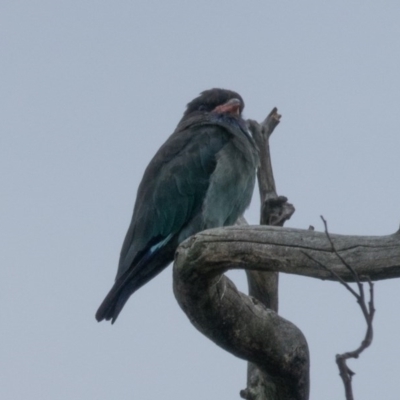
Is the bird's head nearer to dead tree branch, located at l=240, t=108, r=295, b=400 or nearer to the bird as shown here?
the bird

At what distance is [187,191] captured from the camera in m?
6.59

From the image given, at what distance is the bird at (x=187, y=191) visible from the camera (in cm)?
620

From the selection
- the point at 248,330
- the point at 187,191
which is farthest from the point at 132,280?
Answer: the point at 248,330

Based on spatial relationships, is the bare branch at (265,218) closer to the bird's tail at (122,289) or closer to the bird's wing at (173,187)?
the bird's wing at (173,187)

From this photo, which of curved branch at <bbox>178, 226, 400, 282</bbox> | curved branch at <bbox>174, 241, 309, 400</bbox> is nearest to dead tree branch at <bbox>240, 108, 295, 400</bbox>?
curved branch at <bbox>174, 241, 309, 400</bbox>

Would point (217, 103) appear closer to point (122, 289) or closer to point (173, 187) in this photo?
point (173, 187)

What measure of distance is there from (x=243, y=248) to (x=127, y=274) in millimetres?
2068

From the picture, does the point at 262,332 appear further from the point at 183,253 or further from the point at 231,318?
the point at 183,253

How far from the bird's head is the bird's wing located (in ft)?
1.09

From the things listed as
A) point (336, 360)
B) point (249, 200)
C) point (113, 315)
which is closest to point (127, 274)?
point (113, 315)

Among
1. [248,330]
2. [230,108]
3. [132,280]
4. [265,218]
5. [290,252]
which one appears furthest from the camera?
[230,108]

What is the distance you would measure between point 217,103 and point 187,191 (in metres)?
1.06

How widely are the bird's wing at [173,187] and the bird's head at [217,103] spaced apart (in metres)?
0.33

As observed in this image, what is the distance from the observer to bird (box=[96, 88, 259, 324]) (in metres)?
6.20
